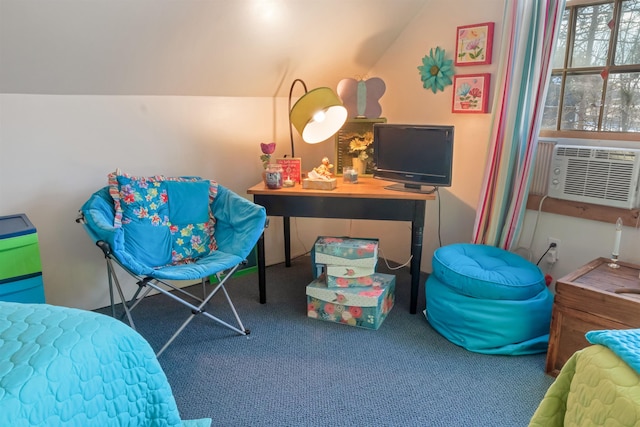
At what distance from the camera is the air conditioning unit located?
2.27 meters

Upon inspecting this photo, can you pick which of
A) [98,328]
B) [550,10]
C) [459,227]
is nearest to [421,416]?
[98,328]

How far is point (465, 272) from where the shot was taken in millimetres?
2338

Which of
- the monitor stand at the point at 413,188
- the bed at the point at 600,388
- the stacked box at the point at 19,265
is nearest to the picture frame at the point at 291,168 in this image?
the monitor stand at the point at 413,188

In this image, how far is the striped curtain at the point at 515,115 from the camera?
94.1 inches

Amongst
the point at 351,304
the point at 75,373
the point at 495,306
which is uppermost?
the point at 75,373

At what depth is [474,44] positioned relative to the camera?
9.21 ft

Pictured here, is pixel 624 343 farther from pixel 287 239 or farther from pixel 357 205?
pixel 287 239

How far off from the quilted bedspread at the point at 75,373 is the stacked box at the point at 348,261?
50.8 inches

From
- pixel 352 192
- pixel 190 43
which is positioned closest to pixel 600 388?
pixel 352 192

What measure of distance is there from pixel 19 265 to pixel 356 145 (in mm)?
1978

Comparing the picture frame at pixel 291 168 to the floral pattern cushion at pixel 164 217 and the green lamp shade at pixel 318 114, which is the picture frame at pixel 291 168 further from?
the floral pattern cushion at pixel 164 217

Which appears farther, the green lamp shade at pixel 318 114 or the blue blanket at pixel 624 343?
the green lamp shade at pixel 318 114

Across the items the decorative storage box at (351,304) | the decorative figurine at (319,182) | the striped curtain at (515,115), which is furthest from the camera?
the decorative figurine at (319,182)

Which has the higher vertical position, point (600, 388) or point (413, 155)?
point (413, 155)
